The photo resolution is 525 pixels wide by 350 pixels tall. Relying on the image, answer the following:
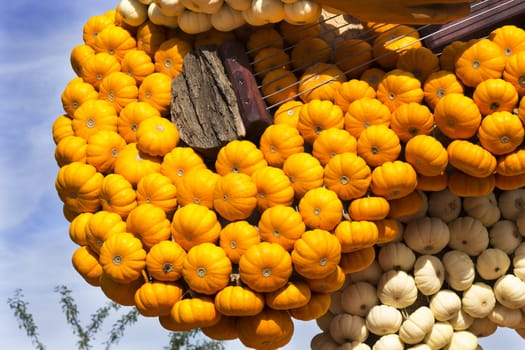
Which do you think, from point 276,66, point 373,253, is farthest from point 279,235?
point 276,66

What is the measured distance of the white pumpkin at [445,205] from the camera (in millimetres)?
9250

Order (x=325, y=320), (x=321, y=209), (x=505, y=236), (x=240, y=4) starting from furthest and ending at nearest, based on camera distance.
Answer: (x=325, y=320) < (x=505, y=236) < (x=240, y=4) < (x=321, y=209)

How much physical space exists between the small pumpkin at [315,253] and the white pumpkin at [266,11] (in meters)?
1.81

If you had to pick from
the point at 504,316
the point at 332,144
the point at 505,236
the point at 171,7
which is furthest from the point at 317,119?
the point at 504,316

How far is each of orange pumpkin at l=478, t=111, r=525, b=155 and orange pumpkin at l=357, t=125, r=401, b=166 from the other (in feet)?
2.17

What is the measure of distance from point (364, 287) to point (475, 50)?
2.14 meters

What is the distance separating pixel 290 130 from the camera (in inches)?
344

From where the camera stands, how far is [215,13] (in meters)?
9.29

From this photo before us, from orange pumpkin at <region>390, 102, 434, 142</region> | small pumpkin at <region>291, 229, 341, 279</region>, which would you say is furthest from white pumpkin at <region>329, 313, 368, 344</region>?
orange pumpkin at <region>390, 102, 434, 142</region>

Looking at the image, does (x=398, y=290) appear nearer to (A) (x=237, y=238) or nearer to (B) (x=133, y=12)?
(A) (x=237, y=238)

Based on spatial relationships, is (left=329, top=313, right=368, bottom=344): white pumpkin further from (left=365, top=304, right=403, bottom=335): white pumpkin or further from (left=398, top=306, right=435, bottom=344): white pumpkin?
(left=398, top=306, right=435, bottom=344): white pumpkin

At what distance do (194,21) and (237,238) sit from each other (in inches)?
80.9

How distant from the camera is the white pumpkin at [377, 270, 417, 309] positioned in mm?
9094

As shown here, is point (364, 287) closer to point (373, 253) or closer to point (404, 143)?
point (373, 253)
